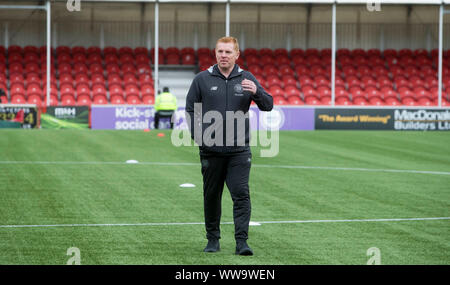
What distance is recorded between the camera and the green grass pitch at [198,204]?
821cm

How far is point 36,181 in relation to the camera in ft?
47.0

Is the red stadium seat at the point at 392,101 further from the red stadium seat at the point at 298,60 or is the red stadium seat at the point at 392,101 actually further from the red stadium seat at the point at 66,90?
the red stadium seat at the point at 66,90

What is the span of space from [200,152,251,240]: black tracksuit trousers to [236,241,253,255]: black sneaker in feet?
0.17

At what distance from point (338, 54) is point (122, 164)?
85.6ft

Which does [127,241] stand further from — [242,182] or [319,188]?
[319,188]

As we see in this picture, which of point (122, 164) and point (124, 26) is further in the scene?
point (124, 26)

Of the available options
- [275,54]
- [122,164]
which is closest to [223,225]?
[122,164]

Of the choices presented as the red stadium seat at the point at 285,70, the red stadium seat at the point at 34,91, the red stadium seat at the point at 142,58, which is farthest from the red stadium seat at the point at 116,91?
the red stadium seat at the point at 285,70

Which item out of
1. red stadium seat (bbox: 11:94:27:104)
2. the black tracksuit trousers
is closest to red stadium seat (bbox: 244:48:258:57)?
red stadium seat (bbox: 11:94:27:104)

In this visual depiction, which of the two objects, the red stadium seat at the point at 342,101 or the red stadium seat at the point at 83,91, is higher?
the red stadium seat at the point at 83,91

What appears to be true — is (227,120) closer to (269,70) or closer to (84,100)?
(84,100)

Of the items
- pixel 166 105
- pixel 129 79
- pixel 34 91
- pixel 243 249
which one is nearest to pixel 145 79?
pixel 129 79

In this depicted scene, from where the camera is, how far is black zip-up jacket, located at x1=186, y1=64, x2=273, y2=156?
7996mm

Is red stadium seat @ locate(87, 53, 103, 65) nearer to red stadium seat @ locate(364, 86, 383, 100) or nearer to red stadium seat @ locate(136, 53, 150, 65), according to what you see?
red stadium seat @ locate(136, 53, 150, 65)
